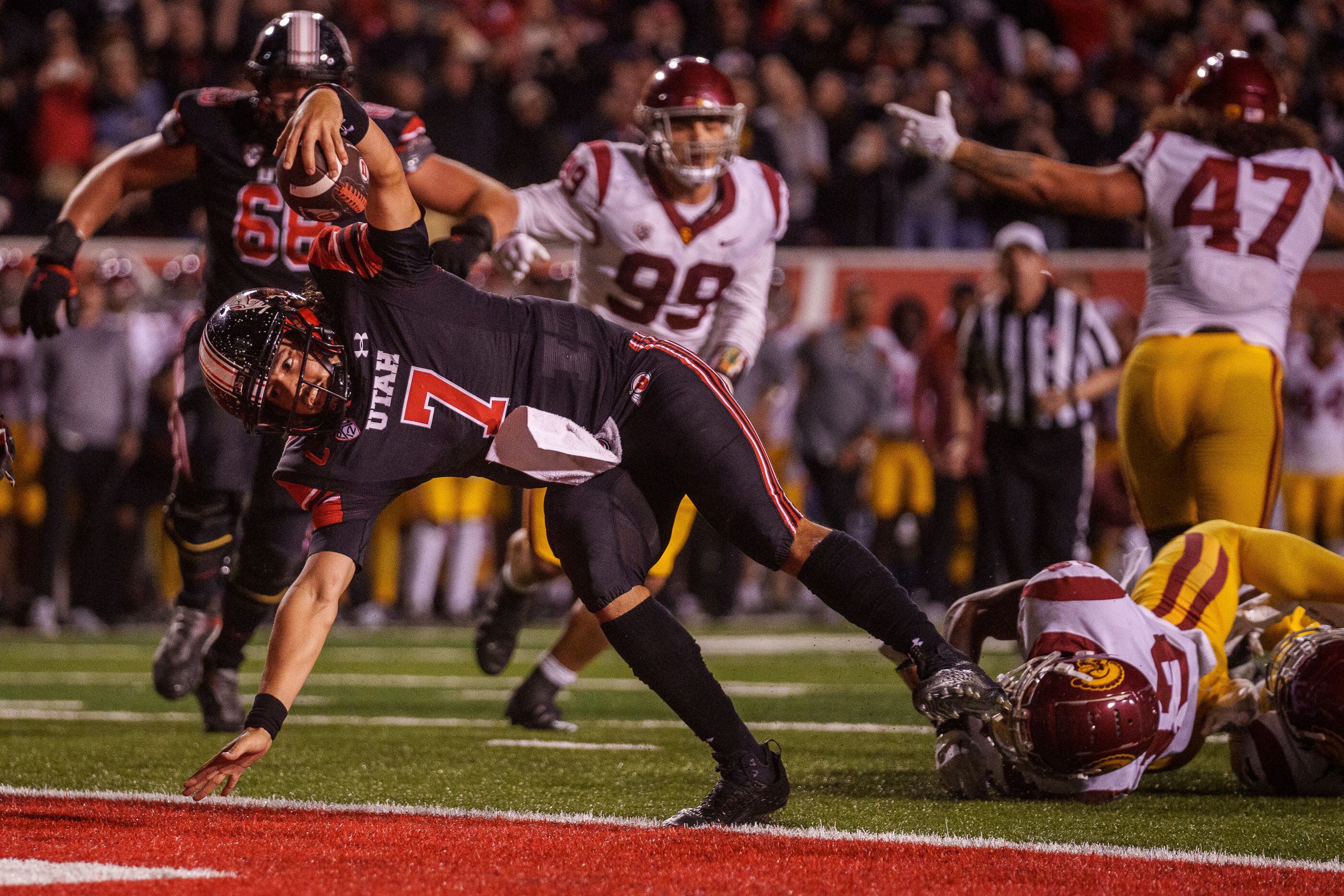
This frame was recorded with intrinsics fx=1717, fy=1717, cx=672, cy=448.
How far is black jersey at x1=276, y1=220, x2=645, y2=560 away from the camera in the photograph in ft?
10.8

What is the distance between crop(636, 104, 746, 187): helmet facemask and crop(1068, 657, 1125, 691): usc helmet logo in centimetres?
219

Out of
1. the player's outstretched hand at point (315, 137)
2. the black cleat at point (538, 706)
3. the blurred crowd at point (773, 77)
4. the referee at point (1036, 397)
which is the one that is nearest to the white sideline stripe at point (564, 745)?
the black cleat at point (538, 706)

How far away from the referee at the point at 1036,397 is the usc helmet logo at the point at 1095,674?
3.99m

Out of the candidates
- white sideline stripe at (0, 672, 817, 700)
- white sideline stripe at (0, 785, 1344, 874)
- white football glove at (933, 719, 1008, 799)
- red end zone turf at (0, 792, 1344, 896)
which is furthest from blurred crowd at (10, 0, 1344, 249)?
red end zone turf at (0, 792, 1344, 896)

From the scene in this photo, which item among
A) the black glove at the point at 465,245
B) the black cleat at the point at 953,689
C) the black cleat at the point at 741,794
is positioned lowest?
the black cleat at the point at 741,794

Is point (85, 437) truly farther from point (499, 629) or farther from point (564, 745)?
point (564, 745)

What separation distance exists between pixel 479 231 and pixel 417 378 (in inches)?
43.2

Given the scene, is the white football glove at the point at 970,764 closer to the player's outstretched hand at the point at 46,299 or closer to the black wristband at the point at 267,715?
the black wristband at the point at 267,715

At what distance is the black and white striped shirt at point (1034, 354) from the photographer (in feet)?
24.8

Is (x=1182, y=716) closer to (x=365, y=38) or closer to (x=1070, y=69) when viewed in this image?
(x=1070, y=69)

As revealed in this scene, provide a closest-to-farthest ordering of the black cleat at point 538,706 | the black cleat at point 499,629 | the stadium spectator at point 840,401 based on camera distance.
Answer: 1. the black cleat at point 538,706
2. the black cleat at point 499,629
3. the stadium spectator at point 840,401

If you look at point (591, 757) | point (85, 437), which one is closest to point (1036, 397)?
point (591, 757)

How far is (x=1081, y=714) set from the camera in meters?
3.41

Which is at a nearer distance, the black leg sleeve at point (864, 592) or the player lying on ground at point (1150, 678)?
the black leg sleeve at point (864, 592)
